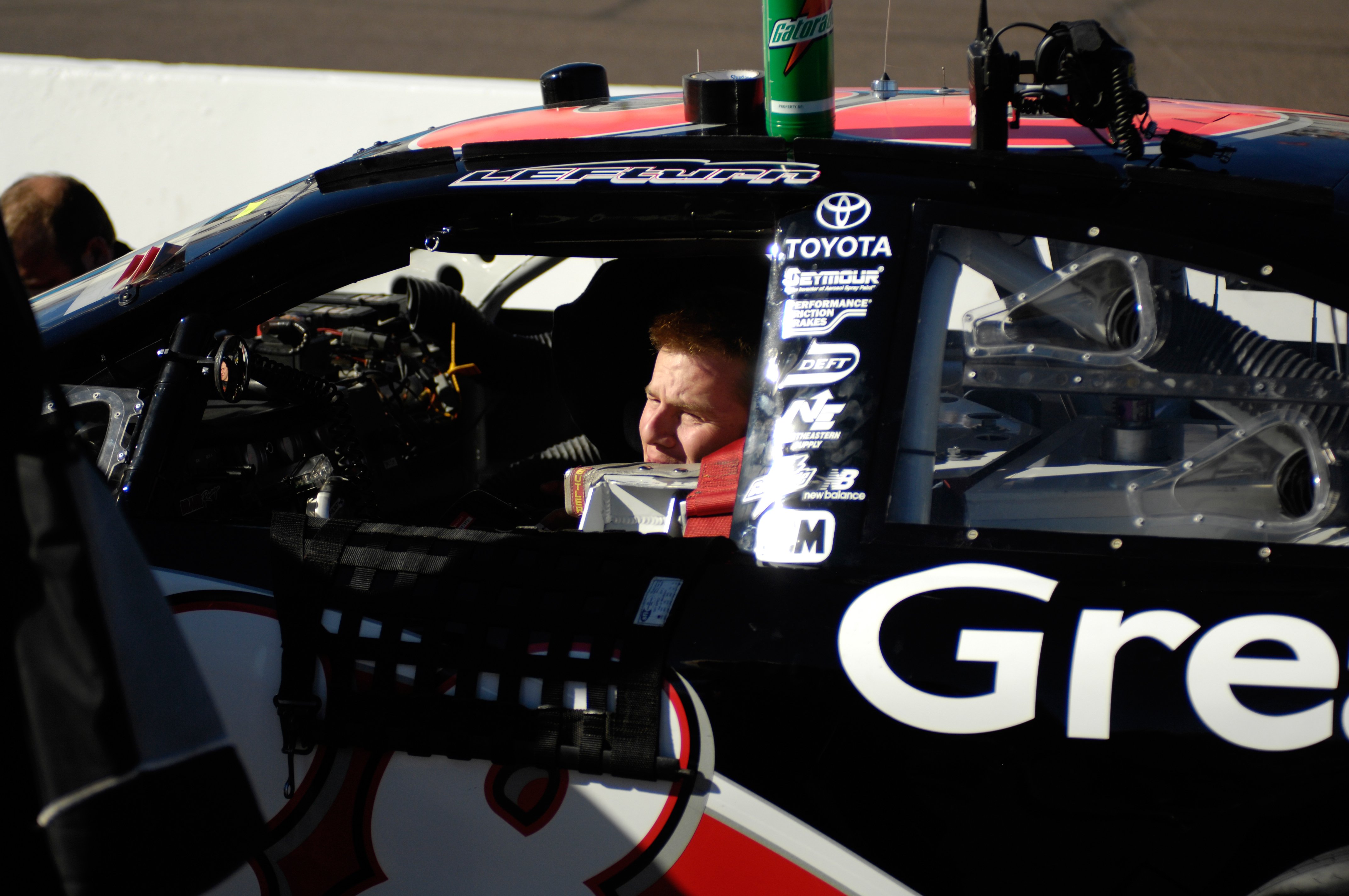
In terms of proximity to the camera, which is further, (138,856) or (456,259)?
(456,259)

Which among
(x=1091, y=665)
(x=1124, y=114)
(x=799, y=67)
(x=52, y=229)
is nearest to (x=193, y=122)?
(x=52, y=229)

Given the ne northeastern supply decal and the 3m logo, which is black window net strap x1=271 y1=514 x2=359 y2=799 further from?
the ne northeastern supply decal

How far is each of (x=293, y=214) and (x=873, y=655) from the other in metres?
1.11

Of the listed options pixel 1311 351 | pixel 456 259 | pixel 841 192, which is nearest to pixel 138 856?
pixel 841 192

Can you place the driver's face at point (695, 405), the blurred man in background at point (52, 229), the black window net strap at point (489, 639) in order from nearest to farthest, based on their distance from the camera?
1. the black window net strap at point (489, 639)
2. the driver's face at point (695, 405)
3. the blurred man in background at point (52, 229)

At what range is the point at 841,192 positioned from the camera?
145 centimetres

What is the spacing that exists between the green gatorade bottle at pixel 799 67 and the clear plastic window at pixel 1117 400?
337mm

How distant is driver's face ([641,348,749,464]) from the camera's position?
1.89 m

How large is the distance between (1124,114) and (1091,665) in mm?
755

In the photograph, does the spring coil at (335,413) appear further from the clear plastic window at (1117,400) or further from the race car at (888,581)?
the clear plastic window at (1117,400)

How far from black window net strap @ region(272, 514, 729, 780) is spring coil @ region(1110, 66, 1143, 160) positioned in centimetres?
77

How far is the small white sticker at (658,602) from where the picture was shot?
1.35 meters

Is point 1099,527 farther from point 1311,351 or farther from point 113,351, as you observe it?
point 113,351

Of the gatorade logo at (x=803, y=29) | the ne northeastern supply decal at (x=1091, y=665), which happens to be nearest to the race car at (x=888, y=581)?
the ne northeastern supply decal at (x=1091, y=665)
